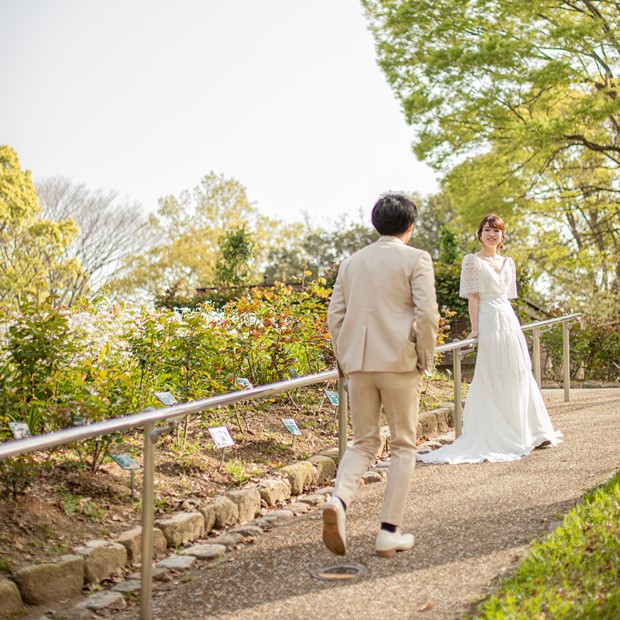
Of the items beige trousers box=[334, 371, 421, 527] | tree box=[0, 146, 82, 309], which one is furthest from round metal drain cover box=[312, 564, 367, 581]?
tree box=[0, 146, 82, 309]

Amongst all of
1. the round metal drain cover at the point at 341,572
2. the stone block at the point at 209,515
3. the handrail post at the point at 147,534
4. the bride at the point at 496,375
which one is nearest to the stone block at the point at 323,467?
the bride at the point at 496,375

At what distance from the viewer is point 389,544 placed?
3.92 meters

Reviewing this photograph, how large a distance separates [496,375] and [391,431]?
2926 mm

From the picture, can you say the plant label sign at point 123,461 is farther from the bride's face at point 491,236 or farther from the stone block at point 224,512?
the bride's face at point 491,236

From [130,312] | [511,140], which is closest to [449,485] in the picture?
[130,312]

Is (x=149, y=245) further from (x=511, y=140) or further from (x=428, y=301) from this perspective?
(x=428, y=301)

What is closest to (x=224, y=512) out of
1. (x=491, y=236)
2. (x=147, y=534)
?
(x=147, y=534)

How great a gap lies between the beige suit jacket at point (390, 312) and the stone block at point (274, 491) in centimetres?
159

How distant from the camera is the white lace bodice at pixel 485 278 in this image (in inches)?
263

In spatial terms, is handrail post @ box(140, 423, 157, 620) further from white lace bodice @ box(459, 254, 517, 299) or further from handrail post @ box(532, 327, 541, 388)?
handrail post @ box(532, 327, 541, 388)

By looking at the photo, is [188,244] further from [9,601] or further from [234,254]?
[9,601]

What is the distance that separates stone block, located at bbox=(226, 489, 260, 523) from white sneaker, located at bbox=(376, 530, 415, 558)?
4.01 feet

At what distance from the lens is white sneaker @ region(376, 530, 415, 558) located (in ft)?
12.8

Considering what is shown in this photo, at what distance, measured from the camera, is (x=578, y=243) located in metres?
22.0
